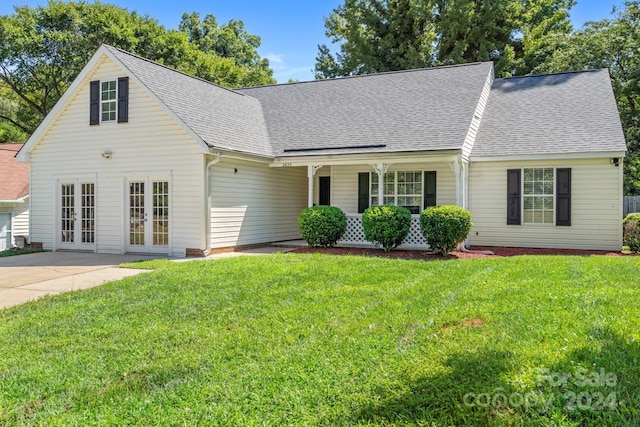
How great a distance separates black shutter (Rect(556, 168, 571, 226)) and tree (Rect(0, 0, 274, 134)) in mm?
25711

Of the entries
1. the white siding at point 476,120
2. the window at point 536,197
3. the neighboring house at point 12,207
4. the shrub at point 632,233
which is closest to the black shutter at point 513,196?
the window at point 536,197

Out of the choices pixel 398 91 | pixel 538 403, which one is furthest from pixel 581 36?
pixel 538 403

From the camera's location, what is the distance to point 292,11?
22172mm

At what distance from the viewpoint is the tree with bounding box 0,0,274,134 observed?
26656 mm

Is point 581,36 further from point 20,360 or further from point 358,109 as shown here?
point 20,360

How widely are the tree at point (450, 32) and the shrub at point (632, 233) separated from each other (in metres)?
14.2

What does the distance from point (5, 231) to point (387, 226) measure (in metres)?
14.6

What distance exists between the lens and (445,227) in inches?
435

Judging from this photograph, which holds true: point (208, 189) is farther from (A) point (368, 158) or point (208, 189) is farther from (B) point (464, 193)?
(B) point (464, 193)

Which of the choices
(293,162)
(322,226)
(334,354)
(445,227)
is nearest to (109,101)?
(293,162)

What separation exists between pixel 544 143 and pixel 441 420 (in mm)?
11877

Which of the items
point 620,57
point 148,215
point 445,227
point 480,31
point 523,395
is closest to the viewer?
point 523,395

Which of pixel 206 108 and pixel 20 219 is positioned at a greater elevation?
pixel 206 108

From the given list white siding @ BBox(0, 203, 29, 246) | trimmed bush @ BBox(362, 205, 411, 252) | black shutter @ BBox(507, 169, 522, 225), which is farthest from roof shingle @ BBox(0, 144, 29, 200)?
black shutter @ BBox(507, 169, 522, 225)
